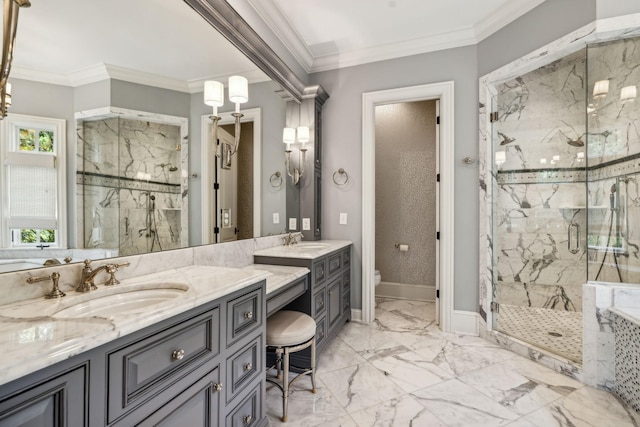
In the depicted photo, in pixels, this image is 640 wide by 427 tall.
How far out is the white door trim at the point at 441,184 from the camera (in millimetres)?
2836

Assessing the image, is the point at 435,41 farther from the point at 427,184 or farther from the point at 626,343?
the point at 626,343

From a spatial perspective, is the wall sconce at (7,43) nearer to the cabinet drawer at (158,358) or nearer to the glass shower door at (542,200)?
the cabinet drawer at (158,358)

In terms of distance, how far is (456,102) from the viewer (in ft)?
9.27

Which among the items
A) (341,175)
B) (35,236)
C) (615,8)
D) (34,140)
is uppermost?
(615,8)

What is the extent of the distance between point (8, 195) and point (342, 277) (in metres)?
2.32

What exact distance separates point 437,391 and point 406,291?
2066 millimetres

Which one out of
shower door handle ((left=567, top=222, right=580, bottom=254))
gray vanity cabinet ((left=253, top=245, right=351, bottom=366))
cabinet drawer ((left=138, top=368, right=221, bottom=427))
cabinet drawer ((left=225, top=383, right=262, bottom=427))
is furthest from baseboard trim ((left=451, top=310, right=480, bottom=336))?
cabinet drawer ((left=138, top=368, right=221, bottom=427))

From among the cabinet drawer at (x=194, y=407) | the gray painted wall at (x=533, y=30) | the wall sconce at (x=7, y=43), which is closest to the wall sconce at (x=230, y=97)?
the wall sconce at (x=7, y=43)

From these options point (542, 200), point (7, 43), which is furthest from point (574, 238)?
point (7, 43)

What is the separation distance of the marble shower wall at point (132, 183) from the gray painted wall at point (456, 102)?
1822 millimetres

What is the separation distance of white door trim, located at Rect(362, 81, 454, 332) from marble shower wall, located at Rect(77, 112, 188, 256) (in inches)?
74.1

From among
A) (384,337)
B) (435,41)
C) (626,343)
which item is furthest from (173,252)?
(435,41)

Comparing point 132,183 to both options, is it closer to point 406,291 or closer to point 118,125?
point 118,125

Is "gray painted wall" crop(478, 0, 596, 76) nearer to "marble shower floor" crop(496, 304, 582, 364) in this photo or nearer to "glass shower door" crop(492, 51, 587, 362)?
"glass shower door" crop(492, 51, 587, 362)
